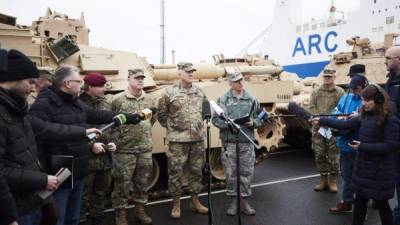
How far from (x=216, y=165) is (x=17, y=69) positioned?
16.2 feet

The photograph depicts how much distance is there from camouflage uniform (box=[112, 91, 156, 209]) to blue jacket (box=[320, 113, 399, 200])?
8.26 feet

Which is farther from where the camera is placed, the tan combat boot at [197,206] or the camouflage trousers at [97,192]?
the tan combat boot at [197,206]

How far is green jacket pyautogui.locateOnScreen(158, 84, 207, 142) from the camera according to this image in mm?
5355

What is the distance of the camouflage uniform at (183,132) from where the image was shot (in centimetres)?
536

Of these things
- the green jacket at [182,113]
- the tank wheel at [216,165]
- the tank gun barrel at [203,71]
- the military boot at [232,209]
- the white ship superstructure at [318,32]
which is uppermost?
the white ship superstructure at [318,32]

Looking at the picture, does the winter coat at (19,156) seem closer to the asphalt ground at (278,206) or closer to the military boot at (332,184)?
the asphalt ground at (278,206)

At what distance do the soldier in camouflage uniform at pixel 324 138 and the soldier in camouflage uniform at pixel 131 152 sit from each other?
2804mm

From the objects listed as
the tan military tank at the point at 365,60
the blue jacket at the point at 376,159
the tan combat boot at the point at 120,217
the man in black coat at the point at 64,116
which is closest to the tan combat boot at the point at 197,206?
the tan combat boot at the point at 120,217

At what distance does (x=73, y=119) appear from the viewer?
3729 millimetres

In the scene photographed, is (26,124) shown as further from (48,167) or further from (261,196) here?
(261,196)

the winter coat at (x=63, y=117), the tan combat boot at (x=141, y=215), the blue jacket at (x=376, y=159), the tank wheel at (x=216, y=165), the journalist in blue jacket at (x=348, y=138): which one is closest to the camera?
the winter coat at (x=63, y=117)

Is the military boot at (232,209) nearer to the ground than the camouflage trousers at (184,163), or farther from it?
nearer to the ground

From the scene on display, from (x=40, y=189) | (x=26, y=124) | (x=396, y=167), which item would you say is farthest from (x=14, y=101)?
(x=396, y=167)

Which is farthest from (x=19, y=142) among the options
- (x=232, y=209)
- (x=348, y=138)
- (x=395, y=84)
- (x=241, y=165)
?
(x=395, y=84)
